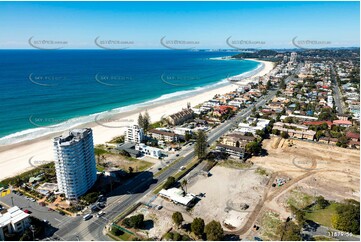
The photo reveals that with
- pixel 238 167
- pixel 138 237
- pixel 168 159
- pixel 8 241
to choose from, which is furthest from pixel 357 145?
pixel 8 241

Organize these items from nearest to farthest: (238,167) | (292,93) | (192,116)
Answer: (238,167), (192,116), (292,93)

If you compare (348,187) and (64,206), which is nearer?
(64,206)

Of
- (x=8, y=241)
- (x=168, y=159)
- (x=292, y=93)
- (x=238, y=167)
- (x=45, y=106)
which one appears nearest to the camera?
(x=8, y=241)

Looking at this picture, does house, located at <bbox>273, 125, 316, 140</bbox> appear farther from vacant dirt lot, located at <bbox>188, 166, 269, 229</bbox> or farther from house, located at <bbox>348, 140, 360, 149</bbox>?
vacant dirt lot, located at <bbox>188, 166, 269, 229</bbox>

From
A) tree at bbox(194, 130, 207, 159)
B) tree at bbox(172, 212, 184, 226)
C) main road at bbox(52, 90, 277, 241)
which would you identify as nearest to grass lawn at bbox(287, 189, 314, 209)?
tree at bbox(172, 212, 184, 226)

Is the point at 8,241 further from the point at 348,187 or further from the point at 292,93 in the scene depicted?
the point at 292,93

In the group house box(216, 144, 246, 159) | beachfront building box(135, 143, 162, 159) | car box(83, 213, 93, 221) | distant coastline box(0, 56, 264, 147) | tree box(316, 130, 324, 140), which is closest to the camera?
car box(83, 213, 93, 221)

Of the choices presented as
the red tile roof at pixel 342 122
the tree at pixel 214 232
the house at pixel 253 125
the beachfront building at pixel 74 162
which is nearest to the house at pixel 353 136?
the red tile roof at pixel 342 122
